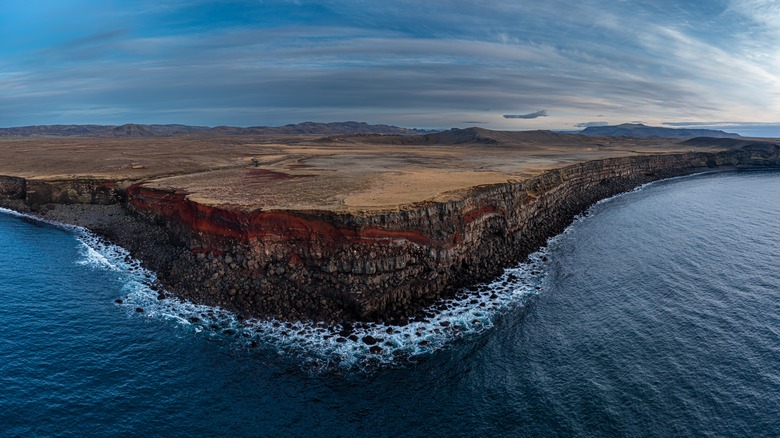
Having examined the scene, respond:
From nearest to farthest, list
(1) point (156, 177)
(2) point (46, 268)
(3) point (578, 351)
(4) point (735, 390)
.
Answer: (4) point (735, 390) < (3) point (578, 351) < (2) point (46, 268) < (1) point (156, 177)

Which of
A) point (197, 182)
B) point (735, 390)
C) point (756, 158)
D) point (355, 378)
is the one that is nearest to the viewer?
point (735, 390)

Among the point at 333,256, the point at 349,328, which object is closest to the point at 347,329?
the point at 349,328

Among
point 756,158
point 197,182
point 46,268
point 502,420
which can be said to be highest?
point 756,158

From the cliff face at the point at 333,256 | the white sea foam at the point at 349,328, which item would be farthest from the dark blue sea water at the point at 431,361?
the cliff face at the point at 333,256

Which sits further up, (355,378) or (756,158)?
(756,158)

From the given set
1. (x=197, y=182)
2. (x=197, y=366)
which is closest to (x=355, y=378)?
(x=197, y=366)

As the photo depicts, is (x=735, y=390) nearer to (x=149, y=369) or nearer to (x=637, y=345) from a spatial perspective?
(x=637, y=345)

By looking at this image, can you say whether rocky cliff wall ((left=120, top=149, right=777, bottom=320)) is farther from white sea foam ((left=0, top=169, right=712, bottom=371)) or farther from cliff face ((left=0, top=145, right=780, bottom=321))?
white sea foam ((left=0, top=169, right=712, bottom=371))

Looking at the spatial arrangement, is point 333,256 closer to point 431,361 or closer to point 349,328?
point 349,328

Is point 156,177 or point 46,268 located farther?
point 156,177
